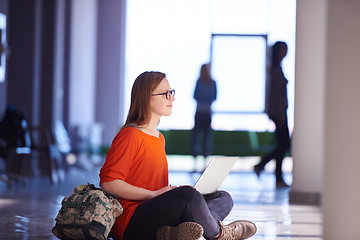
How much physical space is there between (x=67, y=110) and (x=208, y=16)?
4.00 metres

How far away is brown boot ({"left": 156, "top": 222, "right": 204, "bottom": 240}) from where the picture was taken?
2137 millimetres

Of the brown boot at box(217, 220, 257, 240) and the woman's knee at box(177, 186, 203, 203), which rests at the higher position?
the woman's knee at box(177, 186, 203, 203)

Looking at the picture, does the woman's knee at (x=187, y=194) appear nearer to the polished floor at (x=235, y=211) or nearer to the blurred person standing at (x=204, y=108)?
the polished floor at (x=235, y=211)

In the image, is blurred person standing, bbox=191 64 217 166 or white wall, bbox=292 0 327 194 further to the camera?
blurred person standing, bbox=191 64 217 166

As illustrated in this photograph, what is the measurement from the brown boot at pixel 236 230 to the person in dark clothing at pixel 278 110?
10.7 ft

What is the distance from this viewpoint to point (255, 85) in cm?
1116

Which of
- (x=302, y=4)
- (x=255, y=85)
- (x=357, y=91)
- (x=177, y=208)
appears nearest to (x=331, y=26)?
(x=357, y=91)

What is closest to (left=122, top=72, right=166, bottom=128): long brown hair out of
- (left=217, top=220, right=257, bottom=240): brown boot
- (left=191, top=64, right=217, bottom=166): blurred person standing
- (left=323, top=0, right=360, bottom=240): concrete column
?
(left=217, top=220, right=257, bottom=240): brown boot

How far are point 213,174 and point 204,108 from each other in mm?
4708

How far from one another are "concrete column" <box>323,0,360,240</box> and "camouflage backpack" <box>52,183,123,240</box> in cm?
95

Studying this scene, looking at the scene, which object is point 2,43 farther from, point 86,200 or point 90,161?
point 86,200

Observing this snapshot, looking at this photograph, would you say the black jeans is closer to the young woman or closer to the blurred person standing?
the young woman

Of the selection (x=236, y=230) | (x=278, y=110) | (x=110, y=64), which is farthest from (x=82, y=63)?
(x=236, y=230)

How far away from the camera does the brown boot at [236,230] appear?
233 cm
